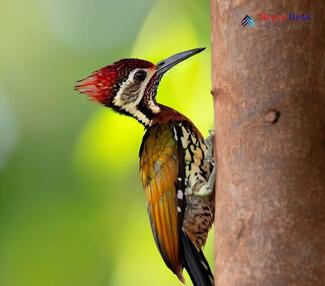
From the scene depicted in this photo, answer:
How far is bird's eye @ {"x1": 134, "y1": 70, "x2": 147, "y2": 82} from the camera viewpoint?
11.4ft

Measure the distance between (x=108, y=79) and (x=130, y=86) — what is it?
13cm

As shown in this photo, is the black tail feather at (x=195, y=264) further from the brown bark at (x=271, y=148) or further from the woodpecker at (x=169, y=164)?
the brown bark at (x=271, y=148)

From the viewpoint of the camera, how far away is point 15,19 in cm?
525

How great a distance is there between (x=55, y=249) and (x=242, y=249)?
2.13 meters

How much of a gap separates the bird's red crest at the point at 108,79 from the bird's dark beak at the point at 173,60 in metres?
0.05

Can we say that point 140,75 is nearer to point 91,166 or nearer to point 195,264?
point 91,166

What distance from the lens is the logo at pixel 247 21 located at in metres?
1.95

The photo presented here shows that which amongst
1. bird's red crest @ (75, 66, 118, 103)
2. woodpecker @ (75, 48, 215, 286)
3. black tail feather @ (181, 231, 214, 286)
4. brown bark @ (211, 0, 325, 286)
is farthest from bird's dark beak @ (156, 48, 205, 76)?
brown bark @ (211, 0, 325, 286)

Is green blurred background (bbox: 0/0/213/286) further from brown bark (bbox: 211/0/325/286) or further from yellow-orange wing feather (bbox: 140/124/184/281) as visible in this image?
brown bark (bbox: 211/0/325/286)

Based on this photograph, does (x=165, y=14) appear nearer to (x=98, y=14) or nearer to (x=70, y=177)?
(x=70, y=177)

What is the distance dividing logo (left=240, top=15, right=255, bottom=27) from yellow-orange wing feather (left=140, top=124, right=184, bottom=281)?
4.10 ft

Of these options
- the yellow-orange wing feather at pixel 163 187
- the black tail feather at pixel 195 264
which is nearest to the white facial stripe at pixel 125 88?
the yellow-orange wing feather at pixel 163 187

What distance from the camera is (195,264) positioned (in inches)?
119

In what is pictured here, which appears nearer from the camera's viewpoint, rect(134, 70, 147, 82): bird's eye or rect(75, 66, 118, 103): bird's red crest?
rect(75, 66, 118, 103): bird's red crest
